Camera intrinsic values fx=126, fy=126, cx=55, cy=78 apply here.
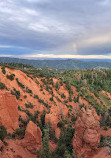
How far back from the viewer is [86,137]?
21.6 metres

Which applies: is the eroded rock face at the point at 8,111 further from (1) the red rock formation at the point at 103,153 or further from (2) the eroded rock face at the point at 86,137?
(1) the red rock formation at the point at 103,153

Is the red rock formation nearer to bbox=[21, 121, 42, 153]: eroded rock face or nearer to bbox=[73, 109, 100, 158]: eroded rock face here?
bbox=[73, 109, 100, 158]: eroded rock face

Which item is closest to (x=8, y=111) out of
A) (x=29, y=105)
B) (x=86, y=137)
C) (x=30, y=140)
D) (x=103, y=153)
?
(x=30, y=140)

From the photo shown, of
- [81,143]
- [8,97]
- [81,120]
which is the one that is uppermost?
[8,97]

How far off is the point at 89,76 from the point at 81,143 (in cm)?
7872

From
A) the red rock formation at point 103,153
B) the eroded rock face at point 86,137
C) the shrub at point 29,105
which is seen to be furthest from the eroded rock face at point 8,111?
the red rock formation at point 103,153

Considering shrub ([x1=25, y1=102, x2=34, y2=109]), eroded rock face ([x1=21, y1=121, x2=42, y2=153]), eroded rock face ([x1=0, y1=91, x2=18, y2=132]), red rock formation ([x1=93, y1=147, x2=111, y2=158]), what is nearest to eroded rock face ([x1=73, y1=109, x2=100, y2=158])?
red rock formation ([x1=93, y1=147, x2=111, y2=158])

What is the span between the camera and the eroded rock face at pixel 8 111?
2833 cm

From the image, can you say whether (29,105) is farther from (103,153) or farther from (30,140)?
(103,153)

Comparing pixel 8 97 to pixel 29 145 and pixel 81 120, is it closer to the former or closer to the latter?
pixel 29 145

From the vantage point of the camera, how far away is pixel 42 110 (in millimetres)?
42875

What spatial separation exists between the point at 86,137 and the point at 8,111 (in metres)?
18.4

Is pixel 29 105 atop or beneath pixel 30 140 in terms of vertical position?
atop

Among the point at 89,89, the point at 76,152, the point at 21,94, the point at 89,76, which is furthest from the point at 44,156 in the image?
the point at 89,76
